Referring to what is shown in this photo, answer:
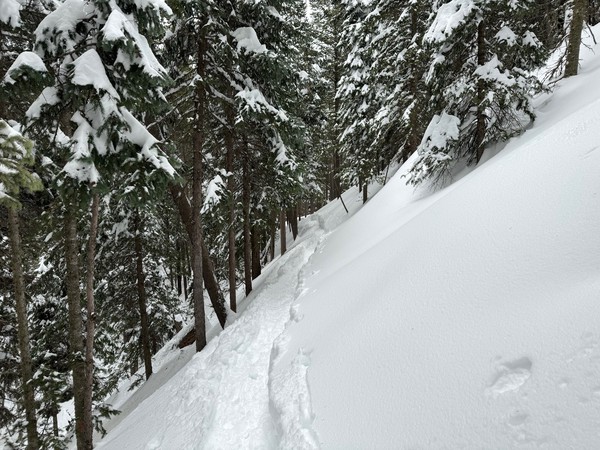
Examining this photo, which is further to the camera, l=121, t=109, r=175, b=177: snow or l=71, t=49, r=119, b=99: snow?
l=121, t=109, r=175, b=177: snow

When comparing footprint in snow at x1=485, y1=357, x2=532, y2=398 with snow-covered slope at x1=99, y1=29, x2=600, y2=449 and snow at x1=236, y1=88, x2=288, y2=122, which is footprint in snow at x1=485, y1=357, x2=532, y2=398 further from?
snow at x1=236, y1=88, x2=288, y2=122

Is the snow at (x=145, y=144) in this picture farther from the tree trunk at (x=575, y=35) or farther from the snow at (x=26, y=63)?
the tree trunk at (x=575, y=35)

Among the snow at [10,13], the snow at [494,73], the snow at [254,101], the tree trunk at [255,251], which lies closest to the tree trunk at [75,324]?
the snow at [10,13]

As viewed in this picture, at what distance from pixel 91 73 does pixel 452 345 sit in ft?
18.3

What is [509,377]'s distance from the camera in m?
2.90

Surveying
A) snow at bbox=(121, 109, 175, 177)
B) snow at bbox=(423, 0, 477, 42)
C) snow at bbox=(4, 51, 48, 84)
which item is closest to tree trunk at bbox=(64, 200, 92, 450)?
snow at bbox=(121, 109, 175, 177)

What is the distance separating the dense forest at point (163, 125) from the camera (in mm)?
4973

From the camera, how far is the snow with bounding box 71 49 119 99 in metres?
4.68

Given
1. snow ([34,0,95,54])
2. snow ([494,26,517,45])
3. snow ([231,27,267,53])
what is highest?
snow ([231,27,267,53])

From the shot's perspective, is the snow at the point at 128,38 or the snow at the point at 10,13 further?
the snow at the point at 10,13

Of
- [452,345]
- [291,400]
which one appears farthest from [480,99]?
[291,400]

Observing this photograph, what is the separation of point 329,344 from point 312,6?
103 feet

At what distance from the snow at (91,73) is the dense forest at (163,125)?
0.08ft

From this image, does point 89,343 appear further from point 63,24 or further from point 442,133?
point 442,133
